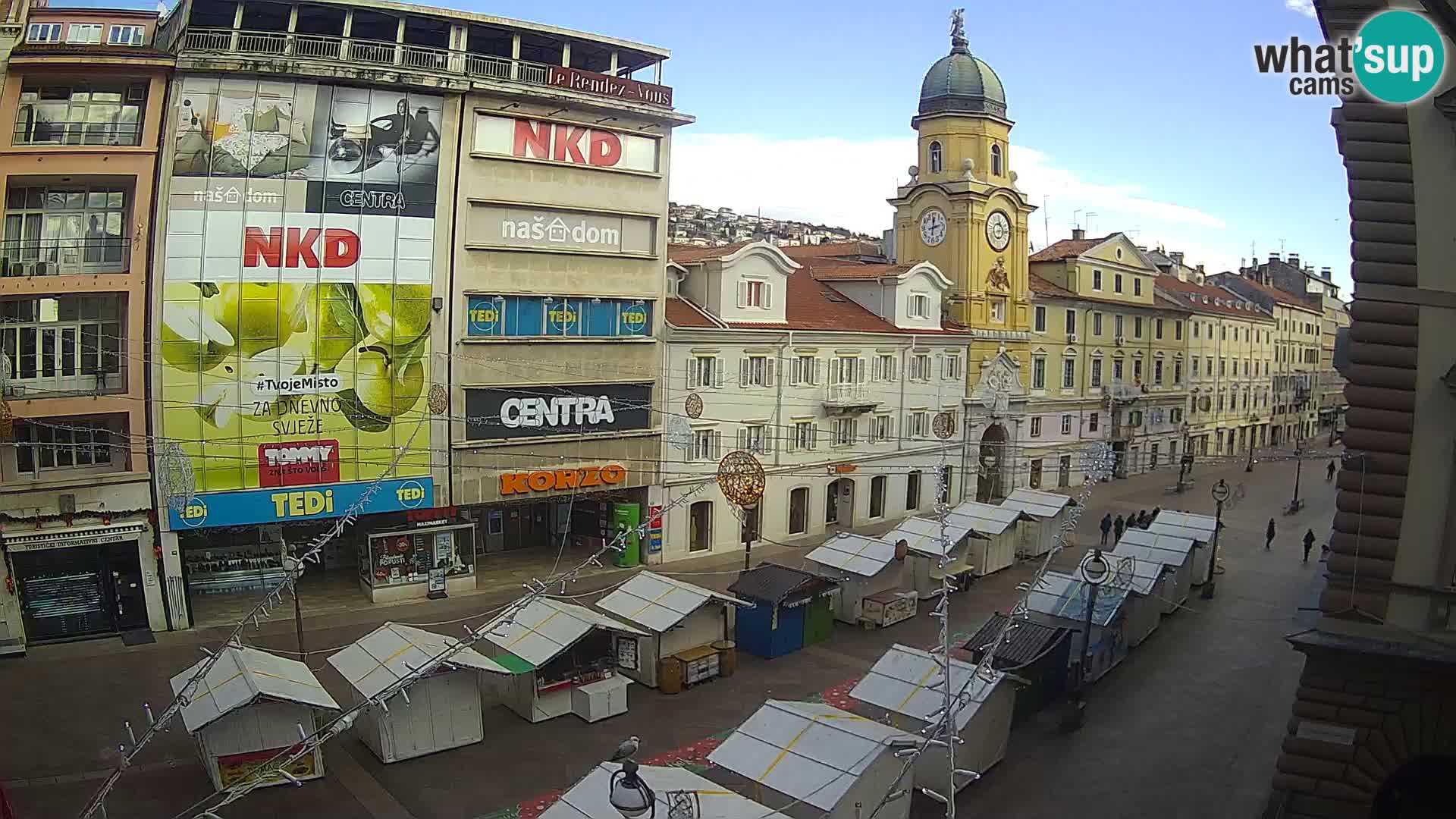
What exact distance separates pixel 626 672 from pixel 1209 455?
5690 centimetres

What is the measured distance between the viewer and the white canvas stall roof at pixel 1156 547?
31812 millimetres

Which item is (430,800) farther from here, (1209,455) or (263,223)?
(1209,455)

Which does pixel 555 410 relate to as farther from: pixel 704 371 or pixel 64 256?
pixel 64 256

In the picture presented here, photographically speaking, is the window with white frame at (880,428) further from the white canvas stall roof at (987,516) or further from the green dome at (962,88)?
the green dome at (962,88)

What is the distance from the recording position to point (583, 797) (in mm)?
14422

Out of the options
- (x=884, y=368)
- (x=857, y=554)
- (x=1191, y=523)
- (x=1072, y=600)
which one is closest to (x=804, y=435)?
(x=884, y=368)

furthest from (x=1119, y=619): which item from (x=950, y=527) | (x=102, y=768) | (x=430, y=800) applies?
(x=102, y=768)

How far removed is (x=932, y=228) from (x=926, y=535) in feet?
73.0

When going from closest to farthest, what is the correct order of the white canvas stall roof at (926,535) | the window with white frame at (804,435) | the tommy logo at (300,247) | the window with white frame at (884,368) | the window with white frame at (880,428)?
1. the tommy logo at (300,247)
2. the white canvas stall roof at (926,535)
3. the window with white frame at (804,435)
4. the window with white frame at (884,368)
5. the window with white frame at (880,428)

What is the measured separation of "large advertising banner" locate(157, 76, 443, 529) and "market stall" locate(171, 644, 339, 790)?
11.0 metres

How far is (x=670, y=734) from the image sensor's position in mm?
22203

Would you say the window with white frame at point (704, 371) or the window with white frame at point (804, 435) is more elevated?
the window with white frame at point (704, 371)

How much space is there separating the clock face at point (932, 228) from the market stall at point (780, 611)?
2710 centimetres

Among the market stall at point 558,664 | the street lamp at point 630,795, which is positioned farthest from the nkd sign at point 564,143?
the street lamp at point 630,795
